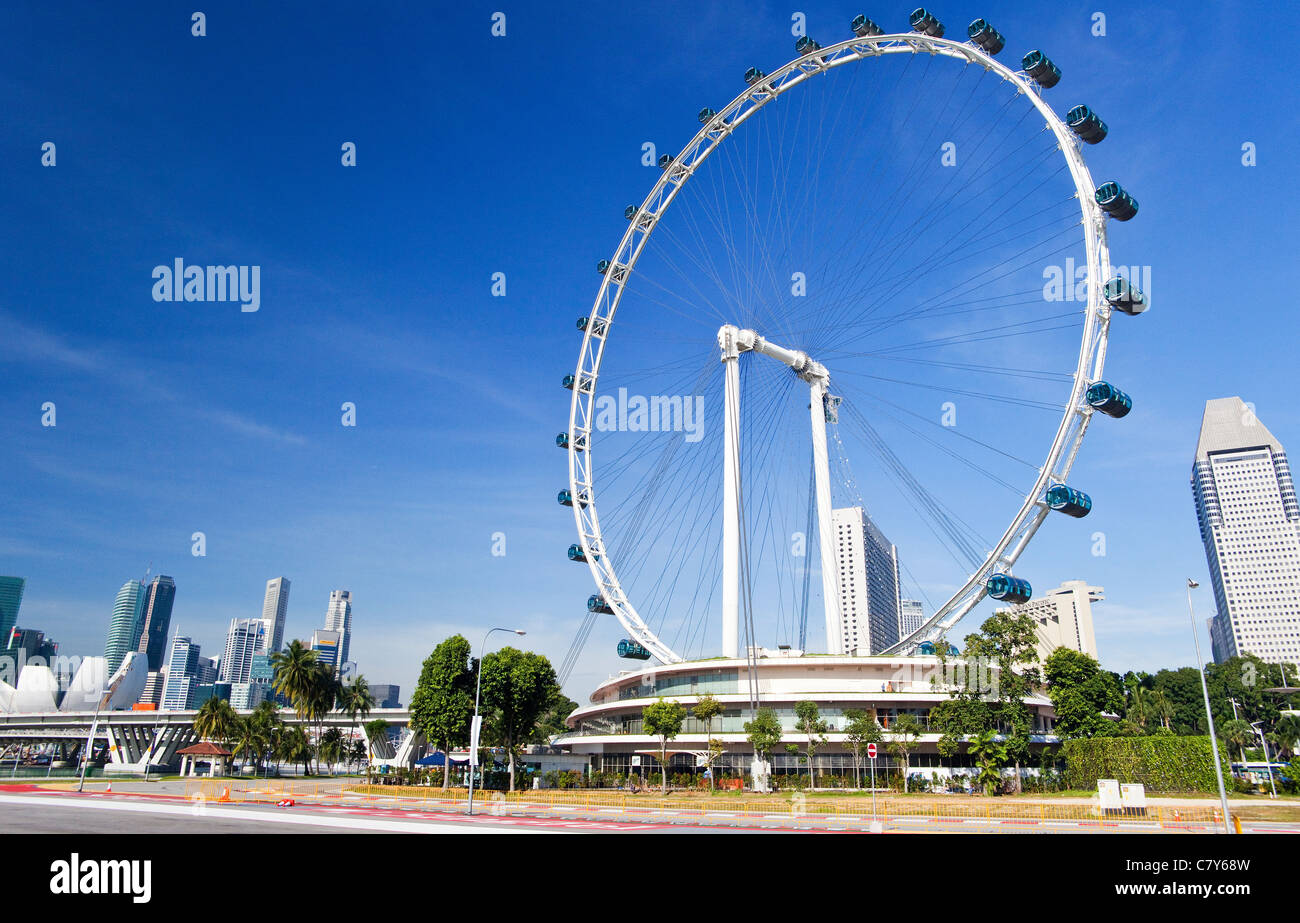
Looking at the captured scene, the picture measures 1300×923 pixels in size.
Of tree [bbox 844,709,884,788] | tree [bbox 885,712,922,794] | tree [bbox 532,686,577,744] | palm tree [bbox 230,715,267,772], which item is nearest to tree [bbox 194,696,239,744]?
palm tree [bbox 230,715,267,772]

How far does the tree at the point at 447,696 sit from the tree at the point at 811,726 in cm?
2914

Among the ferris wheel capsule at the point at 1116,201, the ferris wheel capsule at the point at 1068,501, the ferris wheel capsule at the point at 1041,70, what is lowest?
the ferris wheel capsule at the point at 1068,501

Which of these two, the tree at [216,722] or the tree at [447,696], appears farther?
the tree at [216,722]

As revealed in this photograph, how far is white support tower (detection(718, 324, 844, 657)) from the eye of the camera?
7075cm

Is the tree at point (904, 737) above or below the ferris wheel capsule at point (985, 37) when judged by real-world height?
below

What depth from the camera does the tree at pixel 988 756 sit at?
55.8m

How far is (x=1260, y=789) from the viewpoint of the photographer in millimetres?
65500

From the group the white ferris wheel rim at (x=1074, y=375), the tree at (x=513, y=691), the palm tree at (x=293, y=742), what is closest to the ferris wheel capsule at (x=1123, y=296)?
the white ferris wheel rim at (x=1074, y=375)

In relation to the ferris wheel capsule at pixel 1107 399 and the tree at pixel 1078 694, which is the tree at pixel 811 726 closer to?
the tree at pixel 1078 694

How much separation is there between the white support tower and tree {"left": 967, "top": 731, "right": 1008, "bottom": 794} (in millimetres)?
15700
